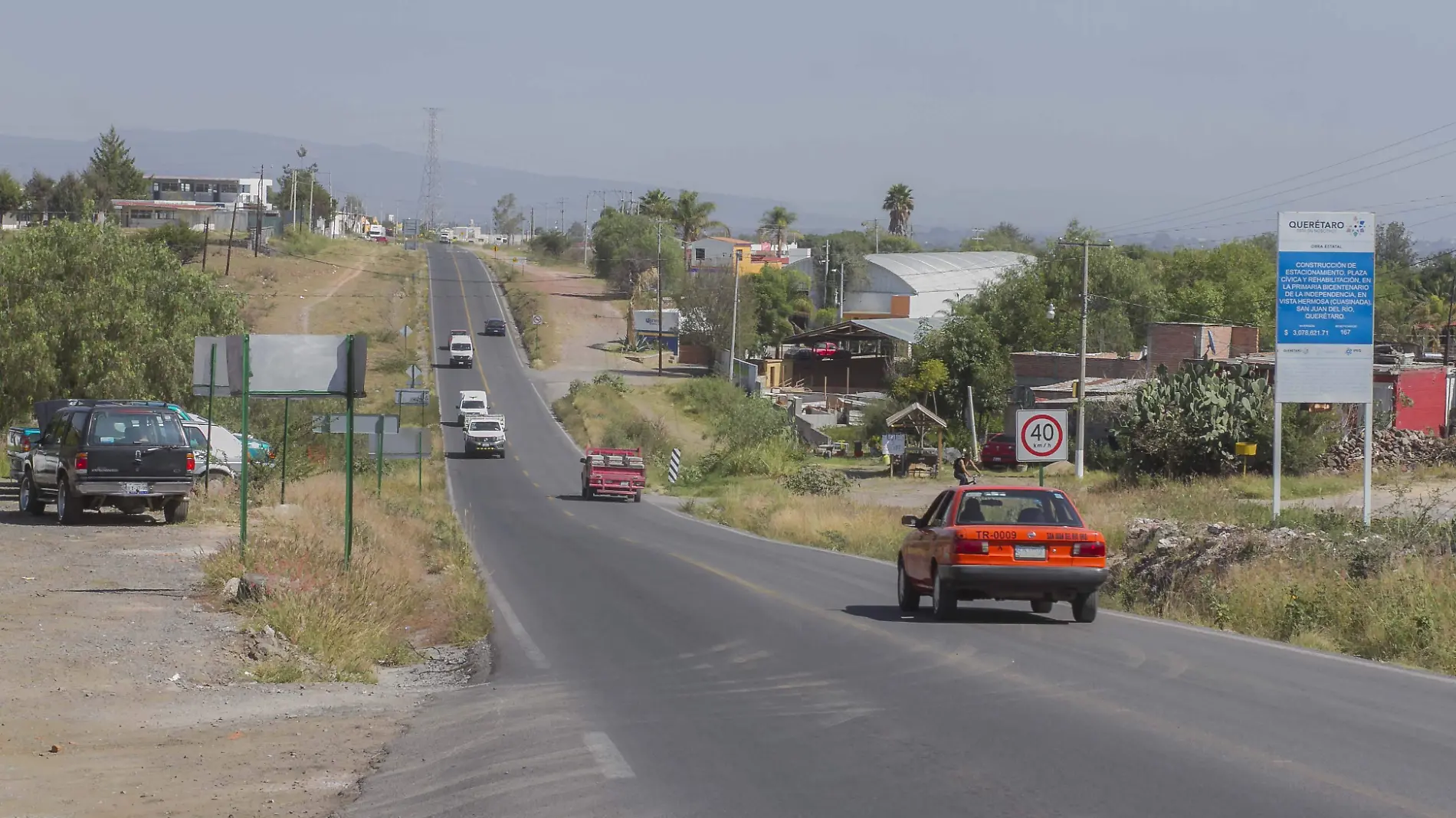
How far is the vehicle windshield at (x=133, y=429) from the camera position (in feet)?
81.6

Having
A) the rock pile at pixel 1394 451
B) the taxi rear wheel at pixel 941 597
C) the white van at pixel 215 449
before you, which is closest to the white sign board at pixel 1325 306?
the taxi rear wheel at pixel 941 597

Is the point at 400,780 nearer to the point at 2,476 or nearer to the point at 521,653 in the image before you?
the point at 521,653

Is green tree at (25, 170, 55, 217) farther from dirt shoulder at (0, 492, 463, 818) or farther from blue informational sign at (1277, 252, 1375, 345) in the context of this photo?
dirt shoulder at (0, 492, 463, 818)

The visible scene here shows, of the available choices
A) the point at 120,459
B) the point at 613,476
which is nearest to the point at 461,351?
the point at 613,476

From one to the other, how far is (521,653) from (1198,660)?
648cm

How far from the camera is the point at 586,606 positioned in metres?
20.1

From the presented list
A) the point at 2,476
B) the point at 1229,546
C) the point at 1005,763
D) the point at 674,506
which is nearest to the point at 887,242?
the point at 674,506

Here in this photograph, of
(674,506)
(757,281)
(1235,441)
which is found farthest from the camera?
(757,281)

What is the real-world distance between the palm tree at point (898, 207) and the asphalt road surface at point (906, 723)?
159634mm

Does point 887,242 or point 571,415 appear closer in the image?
point 571,415

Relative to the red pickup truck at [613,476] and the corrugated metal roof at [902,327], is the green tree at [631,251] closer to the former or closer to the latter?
the corrugated metal roof at [902,327]

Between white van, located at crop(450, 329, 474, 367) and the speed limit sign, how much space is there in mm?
73891

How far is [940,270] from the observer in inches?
5074

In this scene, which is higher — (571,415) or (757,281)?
(757,281)
